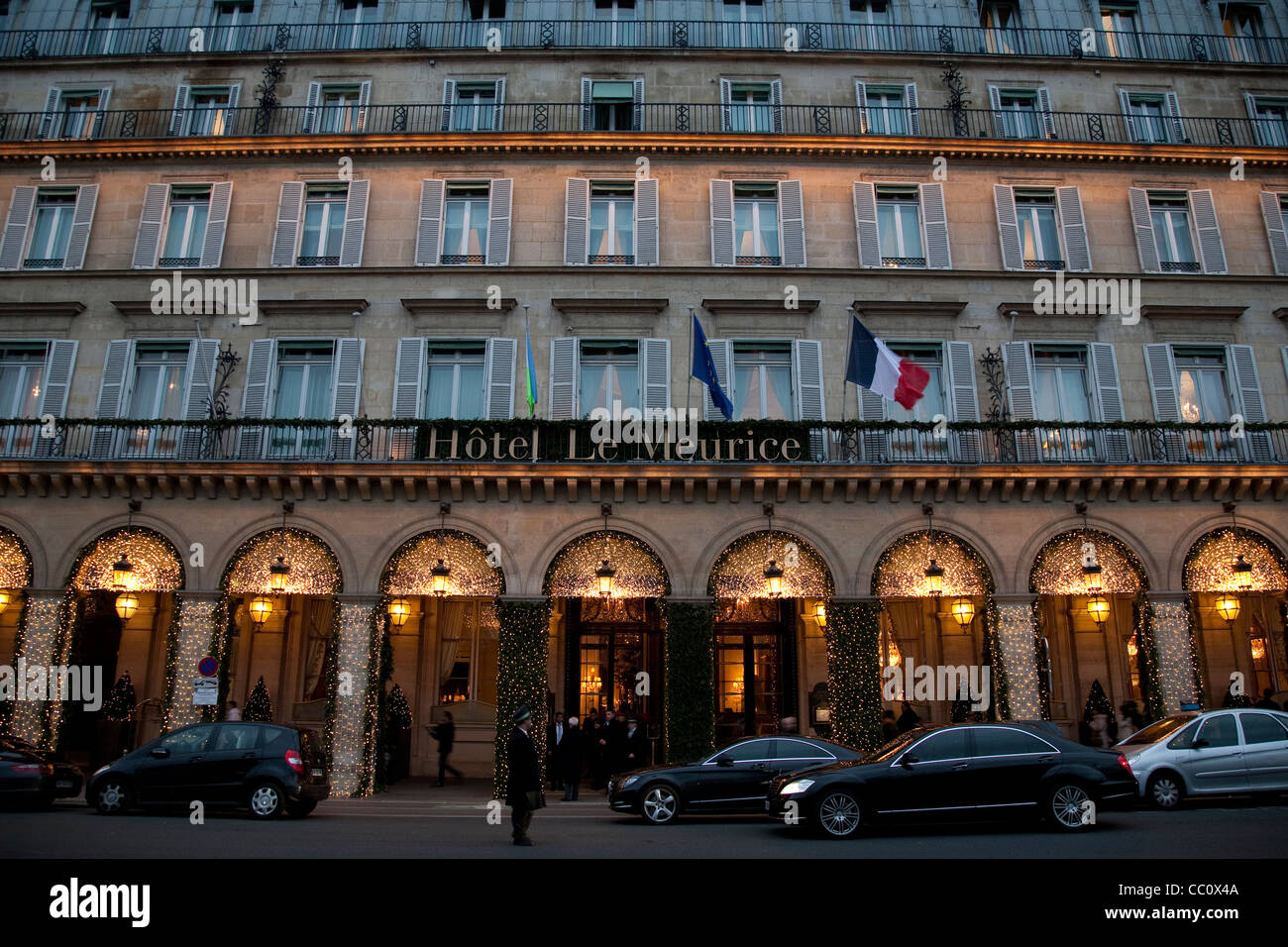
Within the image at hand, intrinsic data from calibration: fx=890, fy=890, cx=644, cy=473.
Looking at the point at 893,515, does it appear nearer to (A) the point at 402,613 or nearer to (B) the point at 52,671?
(A) the point at 402,613

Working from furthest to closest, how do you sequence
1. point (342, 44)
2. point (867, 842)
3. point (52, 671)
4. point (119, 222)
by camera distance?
point (342, 44), point (119, 222), point (52, 671), point (867, 842)

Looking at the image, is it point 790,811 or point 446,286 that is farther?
point 446,286

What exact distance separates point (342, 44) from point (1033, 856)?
25.1 m

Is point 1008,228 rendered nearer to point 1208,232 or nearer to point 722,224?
point 1208,232

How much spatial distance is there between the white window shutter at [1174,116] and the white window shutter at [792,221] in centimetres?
1026

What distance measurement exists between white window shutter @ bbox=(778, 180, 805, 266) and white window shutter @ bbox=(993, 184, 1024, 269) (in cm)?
493

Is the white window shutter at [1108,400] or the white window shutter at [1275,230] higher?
the white window shutter at [1275,230]

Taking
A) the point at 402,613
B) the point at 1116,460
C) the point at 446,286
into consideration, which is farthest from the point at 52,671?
the point at 1116,460

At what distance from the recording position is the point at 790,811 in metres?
11.8

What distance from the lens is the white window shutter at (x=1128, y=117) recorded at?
23422mm

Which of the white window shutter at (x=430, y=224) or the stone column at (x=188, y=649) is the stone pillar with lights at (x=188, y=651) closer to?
the stone column at (x=188, y=649)

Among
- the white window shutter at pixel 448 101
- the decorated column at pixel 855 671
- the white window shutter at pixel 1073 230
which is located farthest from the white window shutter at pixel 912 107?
the decorated column at pixel 855 671

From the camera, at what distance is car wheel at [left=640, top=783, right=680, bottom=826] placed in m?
14.5

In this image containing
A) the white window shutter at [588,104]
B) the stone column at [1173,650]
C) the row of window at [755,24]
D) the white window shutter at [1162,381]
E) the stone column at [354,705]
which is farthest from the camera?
the row of window at [755,24]
